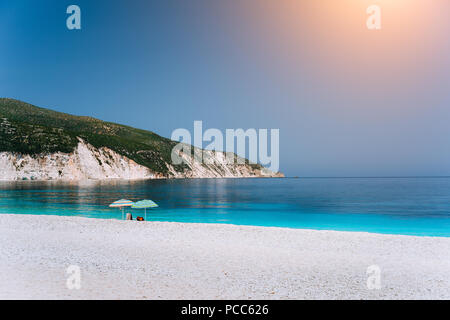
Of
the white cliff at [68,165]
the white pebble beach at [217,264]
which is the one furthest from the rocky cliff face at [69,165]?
the white pebble beach at [217,264]

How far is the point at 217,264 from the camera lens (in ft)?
41.3

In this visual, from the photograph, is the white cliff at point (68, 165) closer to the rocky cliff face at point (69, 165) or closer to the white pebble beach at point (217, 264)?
the rocky cliff face at point (69, 165)

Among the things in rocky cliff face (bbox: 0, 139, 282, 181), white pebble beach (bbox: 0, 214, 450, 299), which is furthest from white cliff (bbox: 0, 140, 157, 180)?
white pebble beach (bbox: 0, 214, 450, 299)

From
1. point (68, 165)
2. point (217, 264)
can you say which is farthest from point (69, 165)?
point (217, 264)

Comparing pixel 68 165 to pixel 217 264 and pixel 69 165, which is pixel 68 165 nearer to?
pixel 69 165

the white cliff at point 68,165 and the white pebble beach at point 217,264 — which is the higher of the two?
the white cliff at point 68,165

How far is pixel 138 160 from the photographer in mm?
189750

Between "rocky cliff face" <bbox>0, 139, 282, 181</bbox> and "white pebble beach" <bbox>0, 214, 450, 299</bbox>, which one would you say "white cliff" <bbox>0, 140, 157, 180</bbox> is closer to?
"rocky cliff face" <bbox>0, 139, 282, 181</bbox>

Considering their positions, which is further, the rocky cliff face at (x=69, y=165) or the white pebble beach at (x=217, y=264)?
the rocky cliff face at (x=69, y=165)

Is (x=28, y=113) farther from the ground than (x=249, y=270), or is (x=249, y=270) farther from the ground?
(x=28, y=113)

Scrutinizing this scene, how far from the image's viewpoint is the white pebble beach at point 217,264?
922 centimetres
